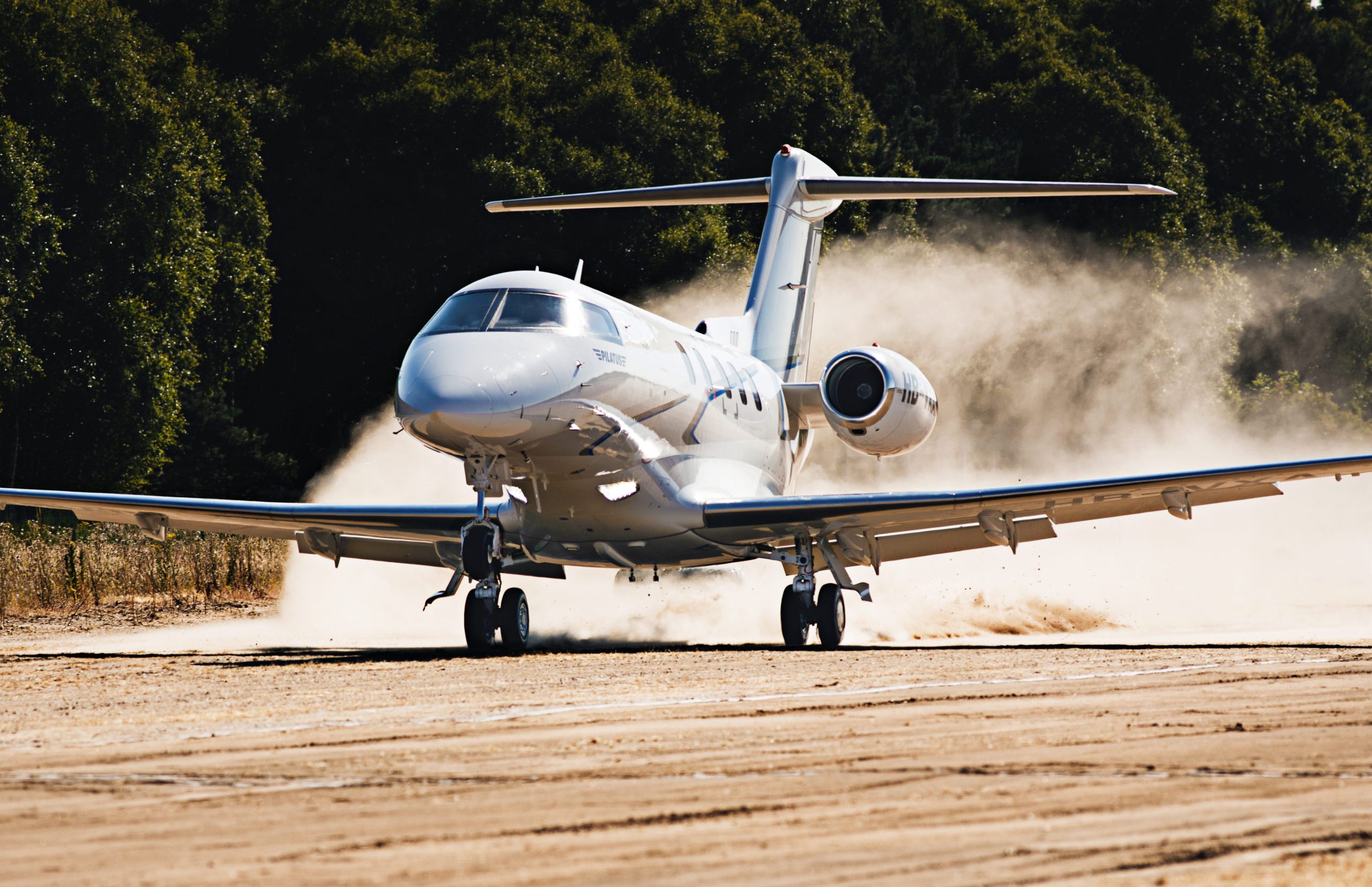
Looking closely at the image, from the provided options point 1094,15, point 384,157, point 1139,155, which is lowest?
point 384,157

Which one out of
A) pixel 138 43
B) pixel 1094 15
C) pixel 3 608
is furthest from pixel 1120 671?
pixel 1094 15

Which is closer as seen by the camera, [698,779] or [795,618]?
[698,779]

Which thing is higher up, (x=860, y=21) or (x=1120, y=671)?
(x=860, y=21)

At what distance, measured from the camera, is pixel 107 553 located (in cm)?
2897

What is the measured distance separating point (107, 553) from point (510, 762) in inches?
907

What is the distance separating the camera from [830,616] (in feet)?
62.8

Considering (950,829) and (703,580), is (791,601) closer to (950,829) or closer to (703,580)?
(703,580)

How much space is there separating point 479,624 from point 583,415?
2285 mm

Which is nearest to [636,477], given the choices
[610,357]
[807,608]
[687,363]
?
[610,357]

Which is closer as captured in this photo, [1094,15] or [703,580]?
[703,580]

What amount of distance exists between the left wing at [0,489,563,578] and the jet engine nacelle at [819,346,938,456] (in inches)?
157

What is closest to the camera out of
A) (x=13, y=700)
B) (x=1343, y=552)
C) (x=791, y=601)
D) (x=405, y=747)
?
(x=405, y=747)

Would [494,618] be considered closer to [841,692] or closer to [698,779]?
[841,692]

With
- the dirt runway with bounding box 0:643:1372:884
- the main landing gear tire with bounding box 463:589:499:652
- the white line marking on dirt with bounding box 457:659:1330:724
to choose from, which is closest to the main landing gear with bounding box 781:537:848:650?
the main landing gear tire with bounding box 463:589:499:652
